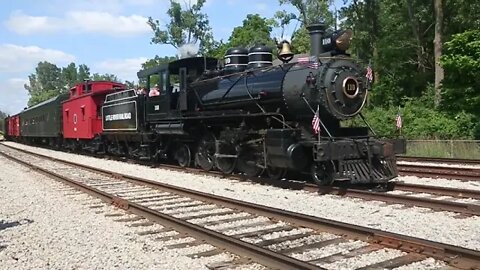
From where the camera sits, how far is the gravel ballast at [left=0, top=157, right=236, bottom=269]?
516cm

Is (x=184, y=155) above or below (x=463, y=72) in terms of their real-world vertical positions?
below

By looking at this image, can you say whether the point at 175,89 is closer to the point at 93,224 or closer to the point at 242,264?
the point at 93,224

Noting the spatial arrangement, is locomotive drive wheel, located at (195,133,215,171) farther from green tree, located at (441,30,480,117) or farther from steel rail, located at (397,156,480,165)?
green tree, located at (441,30,480,117)

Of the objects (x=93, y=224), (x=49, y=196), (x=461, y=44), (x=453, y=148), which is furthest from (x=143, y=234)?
(x=461, y=44)

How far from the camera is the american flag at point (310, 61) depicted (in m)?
Answer: 9.97

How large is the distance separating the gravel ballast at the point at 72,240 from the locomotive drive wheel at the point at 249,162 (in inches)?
150

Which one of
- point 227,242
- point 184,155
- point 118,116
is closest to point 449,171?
point 184,155

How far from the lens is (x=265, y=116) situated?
10992 mm

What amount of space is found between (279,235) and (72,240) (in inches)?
100

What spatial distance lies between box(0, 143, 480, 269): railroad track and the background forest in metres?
5.11

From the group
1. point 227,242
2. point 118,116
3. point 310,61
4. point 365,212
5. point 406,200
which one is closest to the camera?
point 227,242

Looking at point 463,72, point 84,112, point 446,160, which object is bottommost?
point 446,160

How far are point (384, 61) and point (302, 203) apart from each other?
25.5 m

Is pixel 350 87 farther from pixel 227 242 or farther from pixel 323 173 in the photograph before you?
pixel 227 242
